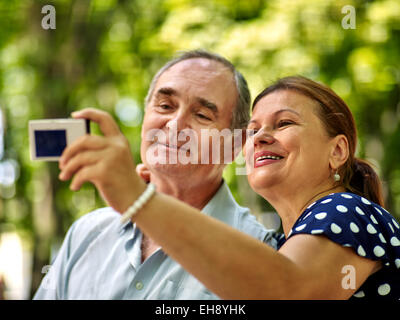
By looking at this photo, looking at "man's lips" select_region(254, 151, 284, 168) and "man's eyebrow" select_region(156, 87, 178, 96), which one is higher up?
"man's eyebrow" select_region(156, 87, 178, 96)

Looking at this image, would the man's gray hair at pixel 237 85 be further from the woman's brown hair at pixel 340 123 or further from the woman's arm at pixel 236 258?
the woman's arm at pixel 236 258

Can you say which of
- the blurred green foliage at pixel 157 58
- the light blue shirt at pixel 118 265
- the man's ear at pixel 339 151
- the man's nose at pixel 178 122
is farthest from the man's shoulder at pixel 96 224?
the blurred green foliage at pixel 157 58

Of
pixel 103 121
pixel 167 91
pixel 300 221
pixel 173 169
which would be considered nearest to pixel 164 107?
pixel 167 91

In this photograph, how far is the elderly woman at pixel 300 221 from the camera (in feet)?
2.79

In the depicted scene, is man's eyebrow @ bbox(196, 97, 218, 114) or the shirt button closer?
the shirt button

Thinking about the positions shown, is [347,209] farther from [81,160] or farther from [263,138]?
[81,160]

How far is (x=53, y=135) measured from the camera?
36.0 inches

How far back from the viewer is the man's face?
1525 mm

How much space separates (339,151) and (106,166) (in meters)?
0.73

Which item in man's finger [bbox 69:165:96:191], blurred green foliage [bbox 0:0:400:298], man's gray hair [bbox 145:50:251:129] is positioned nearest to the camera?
man's finger [bbox 69:165:96:191]

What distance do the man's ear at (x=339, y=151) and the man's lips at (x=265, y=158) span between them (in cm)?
14

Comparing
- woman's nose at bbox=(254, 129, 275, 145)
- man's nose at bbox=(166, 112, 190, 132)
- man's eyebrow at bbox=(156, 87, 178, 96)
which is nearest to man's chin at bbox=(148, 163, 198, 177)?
man's nose at bbox=(166, 112, 190, 132)

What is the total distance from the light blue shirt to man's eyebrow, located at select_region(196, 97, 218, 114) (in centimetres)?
27

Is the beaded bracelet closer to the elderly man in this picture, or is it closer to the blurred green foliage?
the elderly man
